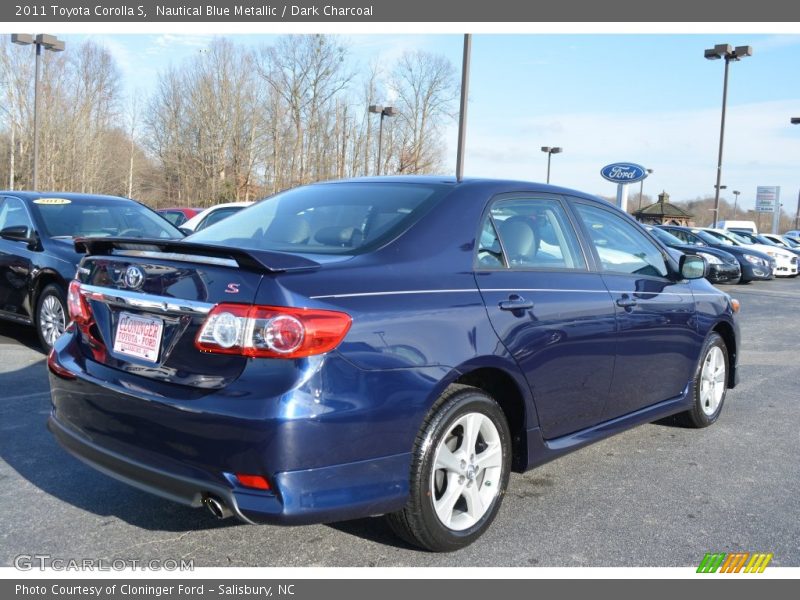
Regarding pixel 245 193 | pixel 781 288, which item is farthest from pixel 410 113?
pixel 781 288

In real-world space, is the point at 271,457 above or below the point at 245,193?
below

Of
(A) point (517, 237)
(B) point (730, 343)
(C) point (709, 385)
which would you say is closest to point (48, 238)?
(A) point (517, 237)

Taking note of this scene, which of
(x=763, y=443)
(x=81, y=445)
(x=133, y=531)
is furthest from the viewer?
(x=763, y=443)

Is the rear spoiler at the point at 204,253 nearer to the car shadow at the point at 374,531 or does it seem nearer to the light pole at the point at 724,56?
the car shadow at the point at 374,531

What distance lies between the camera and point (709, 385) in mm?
5434

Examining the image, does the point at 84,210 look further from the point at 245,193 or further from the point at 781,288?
the point at 245,193

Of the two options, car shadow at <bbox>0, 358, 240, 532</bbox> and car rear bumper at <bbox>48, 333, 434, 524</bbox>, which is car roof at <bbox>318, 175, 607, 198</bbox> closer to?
car rear bumper at <bbox>48, 333, 434, 524</bbox>

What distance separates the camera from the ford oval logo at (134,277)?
299 cm

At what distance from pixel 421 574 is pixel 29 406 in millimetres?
3577

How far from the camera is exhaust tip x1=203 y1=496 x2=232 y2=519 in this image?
2662mm

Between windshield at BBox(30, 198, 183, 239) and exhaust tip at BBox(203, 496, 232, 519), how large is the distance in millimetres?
5235

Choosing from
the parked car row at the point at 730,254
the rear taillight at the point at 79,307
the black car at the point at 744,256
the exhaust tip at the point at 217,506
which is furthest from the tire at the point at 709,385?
the black car at the point at 744,256

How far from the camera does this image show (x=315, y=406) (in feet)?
8.61

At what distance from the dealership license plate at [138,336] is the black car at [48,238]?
4.10 m
